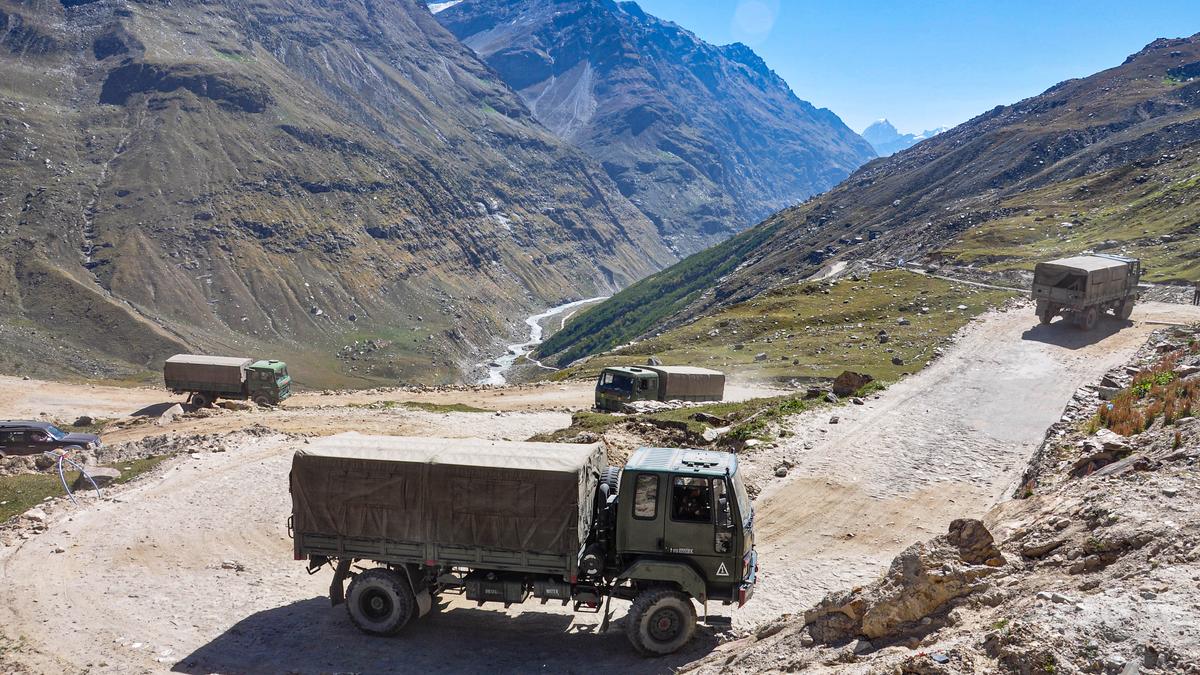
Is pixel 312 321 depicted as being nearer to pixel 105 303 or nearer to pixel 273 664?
pixel 105 303

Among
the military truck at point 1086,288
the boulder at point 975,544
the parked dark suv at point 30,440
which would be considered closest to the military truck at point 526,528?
the boulder at point 975,544

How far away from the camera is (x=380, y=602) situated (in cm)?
1606

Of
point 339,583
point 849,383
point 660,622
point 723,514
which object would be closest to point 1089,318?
point 849,383

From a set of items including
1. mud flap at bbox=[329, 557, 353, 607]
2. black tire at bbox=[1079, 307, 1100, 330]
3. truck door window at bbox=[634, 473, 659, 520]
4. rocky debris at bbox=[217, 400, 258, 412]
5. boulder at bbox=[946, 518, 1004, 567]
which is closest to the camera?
boulder at bbox=[946, 518, 1004, 567]

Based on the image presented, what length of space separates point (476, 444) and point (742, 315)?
182ft

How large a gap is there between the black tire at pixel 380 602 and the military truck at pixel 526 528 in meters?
0.02

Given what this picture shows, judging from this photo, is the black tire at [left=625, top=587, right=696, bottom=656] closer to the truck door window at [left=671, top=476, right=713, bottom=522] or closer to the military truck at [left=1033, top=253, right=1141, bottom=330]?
the truck door window at [left=671, top=476, right=713, bottom=522]

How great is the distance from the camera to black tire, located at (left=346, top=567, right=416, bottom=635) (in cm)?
1587

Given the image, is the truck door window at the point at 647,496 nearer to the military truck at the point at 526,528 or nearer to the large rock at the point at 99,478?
the military truck at the point at 526,528

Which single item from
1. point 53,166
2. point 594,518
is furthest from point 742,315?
point 53,166

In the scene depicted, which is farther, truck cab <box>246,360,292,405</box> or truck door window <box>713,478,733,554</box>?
truck cab <box>246,360,292,405</box>

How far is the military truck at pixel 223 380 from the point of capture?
159 ft

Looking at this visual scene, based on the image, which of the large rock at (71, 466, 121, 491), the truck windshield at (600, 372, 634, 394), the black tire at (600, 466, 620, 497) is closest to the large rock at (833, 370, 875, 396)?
the truck windshield at (600, 372, 634, 394)

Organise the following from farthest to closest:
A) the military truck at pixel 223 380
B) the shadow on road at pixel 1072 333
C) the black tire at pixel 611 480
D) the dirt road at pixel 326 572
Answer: the military truck at pixel 223 380, the shadow on road at pixel 1072 333, the black tire at pixel 611 480, the dirt road at pixel 326 572
